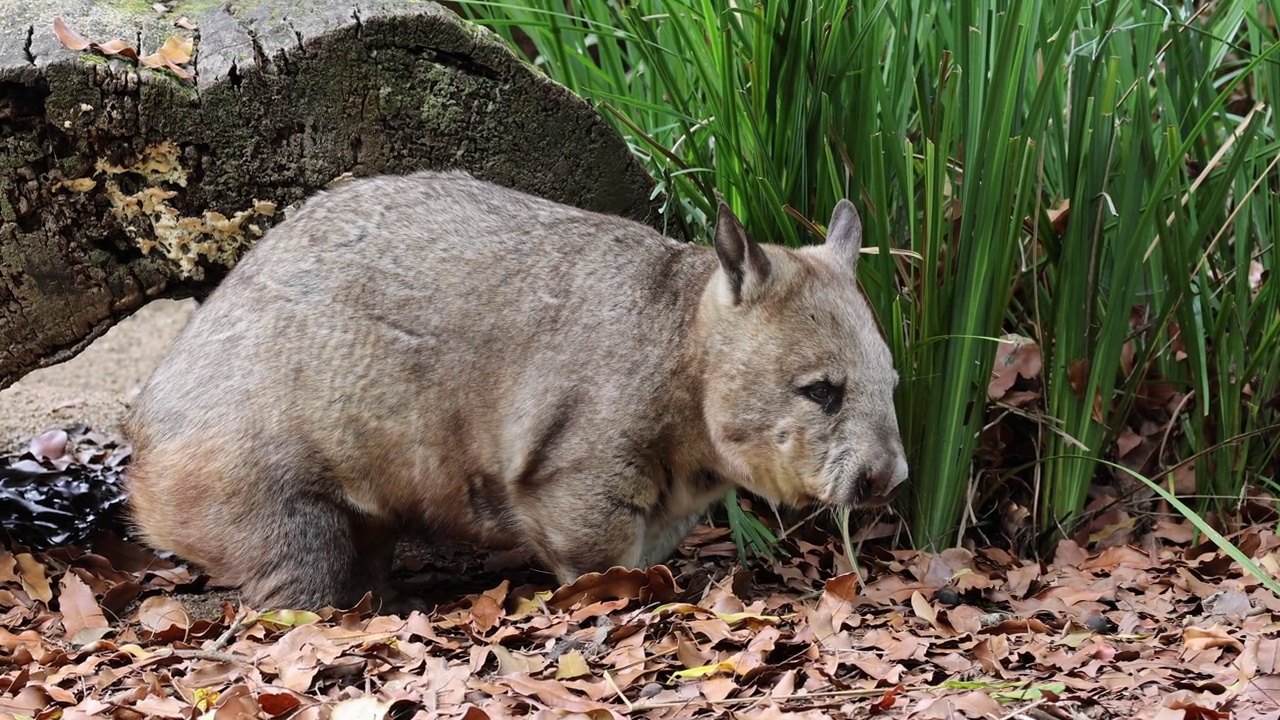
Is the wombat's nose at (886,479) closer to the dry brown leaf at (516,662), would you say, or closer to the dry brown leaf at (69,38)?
the dry brown leaf at (516,662)

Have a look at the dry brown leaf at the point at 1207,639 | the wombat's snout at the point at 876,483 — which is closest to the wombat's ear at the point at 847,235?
the wombat's snout at the point at 876,483

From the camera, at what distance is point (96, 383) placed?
693 cm

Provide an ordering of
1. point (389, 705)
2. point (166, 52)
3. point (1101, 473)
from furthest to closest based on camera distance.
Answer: point (1101, 473) → point (166, 52) → point (389, 705)

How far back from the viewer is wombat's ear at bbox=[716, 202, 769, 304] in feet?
11.1

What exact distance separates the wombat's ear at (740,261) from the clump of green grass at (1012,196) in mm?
483

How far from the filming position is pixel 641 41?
12.9 ft

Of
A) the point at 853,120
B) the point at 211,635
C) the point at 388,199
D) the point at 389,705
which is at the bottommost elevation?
the point at 211,635

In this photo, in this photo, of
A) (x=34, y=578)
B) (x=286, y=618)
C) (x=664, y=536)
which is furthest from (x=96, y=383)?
(x=664, y=536)

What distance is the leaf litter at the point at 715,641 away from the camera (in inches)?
109

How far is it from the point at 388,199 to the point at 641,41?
2.87 ft

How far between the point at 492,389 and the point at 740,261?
2.54ft

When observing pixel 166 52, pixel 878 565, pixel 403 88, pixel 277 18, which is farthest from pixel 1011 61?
pixel 166 52

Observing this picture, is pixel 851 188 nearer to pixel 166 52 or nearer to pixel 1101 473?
pixel 1101 473

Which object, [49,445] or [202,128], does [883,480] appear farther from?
[49,445]
